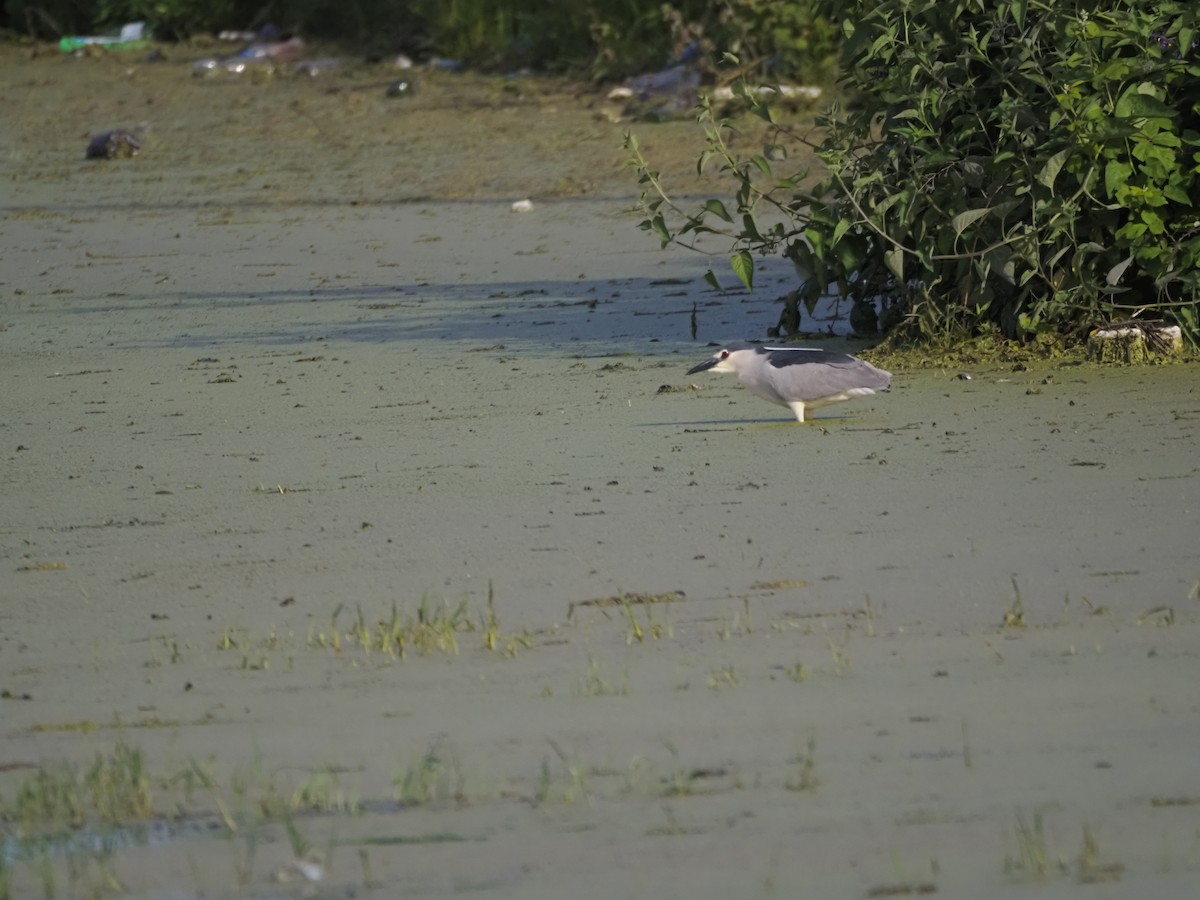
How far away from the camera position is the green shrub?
5984mm

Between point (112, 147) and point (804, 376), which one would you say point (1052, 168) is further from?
point (112, 147)

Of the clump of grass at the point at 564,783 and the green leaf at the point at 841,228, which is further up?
the clump of grass at the point at 564,783

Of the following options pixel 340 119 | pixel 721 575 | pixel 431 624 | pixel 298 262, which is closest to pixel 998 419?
pixel 721 575

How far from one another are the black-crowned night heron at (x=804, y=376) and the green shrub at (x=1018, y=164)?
840mm

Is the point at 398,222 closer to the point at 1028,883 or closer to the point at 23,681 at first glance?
the point at 23,681

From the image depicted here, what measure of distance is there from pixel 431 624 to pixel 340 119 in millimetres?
10531

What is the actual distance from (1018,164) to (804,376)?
1.24 m

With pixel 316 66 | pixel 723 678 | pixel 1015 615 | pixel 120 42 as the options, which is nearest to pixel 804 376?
pixel 1015 615

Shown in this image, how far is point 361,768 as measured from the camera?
10.3 feet

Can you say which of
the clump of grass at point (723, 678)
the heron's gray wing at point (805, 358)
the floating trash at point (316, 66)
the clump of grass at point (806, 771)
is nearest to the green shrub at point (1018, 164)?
the heron's gray wing at point (805, 358)

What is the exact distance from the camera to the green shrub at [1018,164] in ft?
19.6

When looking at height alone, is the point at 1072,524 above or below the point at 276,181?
above

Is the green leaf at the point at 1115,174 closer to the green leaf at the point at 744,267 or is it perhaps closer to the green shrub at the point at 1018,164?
the green shrub at the point at 1018,164

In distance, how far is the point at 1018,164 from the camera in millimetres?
6199
